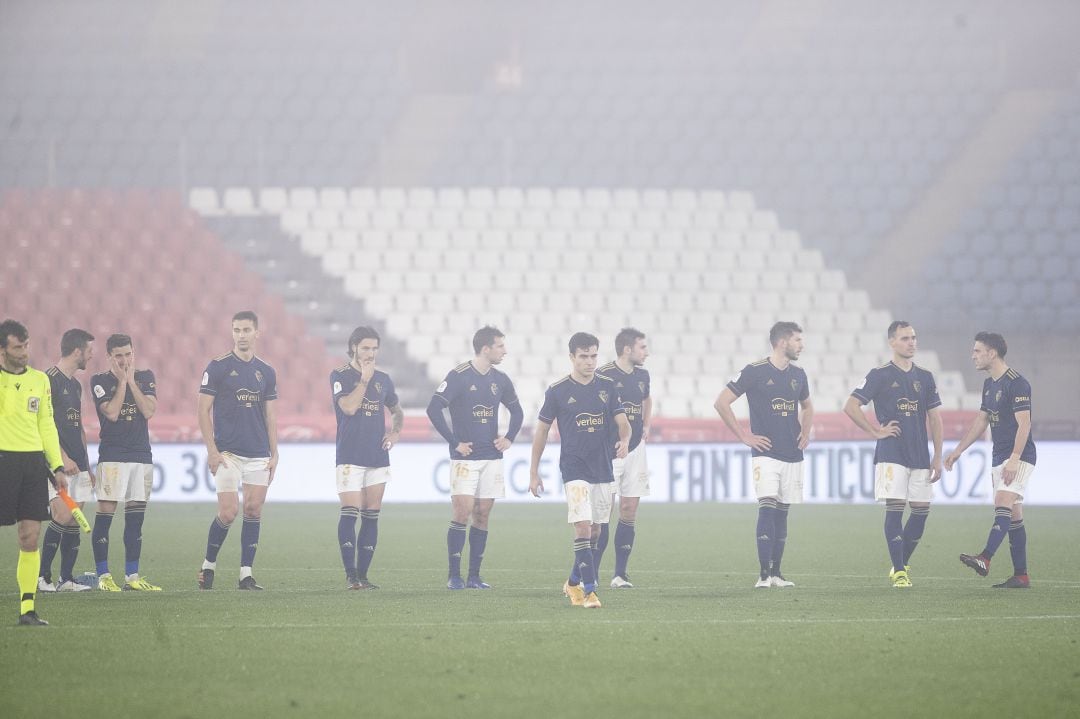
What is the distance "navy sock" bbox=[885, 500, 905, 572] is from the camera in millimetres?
11477

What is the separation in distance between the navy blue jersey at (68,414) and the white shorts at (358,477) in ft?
6.77

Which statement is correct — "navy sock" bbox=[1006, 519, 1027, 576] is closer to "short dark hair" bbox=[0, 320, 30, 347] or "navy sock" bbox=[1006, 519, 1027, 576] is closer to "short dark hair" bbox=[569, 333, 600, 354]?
"short dark hair" bbox=[569, 333, 600, 354]

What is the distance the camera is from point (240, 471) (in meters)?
11.3

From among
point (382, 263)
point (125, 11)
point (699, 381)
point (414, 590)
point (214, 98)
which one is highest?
point (125, 11)

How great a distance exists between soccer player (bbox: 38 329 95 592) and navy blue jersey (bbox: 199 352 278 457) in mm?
1022

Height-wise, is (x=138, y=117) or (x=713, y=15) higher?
(x=713, y=15)

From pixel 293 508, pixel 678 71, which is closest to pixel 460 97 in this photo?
pixel 678 71

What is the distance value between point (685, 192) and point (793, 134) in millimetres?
3502

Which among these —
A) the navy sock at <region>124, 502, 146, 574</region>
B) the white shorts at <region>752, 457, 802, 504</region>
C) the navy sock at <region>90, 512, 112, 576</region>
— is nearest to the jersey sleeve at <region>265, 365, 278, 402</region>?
the navy sock at <region>124, 502, 146, 574</region>

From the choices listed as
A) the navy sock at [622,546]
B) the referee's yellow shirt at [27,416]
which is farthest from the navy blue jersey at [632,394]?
the referee's yellow shirt at [27,416]

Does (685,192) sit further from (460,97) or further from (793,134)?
(460,97)

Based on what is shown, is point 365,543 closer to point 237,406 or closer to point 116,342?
point 237,406

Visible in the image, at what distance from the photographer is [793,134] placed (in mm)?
33438

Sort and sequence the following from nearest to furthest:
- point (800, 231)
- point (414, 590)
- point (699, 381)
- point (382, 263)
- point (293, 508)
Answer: point (414, 590), point (293, 508), point (699, 381), point (382, 263), point (800, 231)
